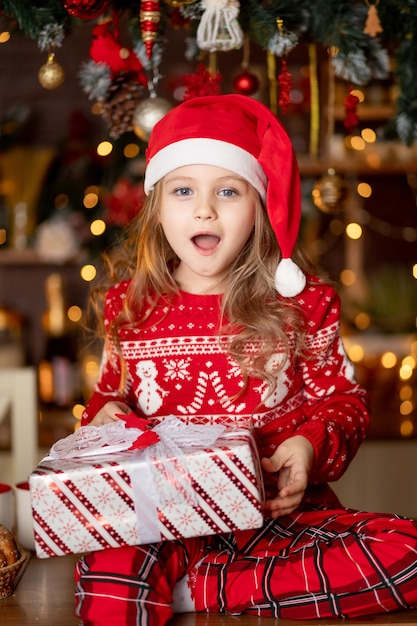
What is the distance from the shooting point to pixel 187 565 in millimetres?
1215

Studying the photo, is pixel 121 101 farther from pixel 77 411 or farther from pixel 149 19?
pixel 77 411

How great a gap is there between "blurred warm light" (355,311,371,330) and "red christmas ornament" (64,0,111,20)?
1.69m

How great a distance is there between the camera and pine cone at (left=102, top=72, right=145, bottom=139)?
5.18 ft

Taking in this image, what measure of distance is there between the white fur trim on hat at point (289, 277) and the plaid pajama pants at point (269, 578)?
38 centimetres

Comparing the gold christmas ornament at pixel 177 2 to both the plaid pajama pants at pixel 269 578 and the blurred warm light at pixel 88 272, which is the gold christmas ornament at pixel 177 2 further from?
the blurred warm light at pixel 88 272

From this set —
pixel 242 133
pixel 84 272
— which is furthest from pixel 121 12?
pixel 84 272

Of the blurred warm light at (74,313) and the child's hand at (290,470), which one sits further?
the blurred warm light at (74,313)

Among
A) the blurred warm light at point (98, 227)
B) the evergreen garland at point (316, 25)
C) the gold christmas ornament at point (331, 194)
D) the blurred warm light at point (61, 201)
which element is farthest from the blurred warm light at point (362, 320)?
the evergreen garland at point (316, 25)

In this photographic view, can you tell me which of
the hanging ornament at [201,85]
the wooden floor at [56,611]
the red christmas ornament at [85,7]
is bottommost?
the wooden floor at [56,611]

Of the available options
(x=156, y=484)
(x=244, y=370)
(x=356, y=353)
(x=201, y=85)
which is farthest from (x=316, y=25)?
(x=356, y=353)

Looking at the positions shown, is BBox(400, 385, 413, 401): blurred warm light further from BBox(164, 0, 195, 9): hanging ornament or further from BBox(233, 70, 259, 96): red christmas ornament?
BBox(164, 0, 195, 9): hanging ornament

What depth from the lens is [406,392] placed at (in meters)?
2.55

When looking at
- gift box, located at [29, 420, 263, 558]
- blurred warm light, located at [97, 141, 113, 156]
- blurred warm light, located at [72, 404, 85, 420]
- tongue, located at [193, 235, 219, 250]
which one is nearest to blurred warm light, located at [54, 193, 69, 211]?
blurred warm light, located at [97, 141, 113, 156]

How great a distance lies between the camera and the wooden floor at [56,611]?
114cm
